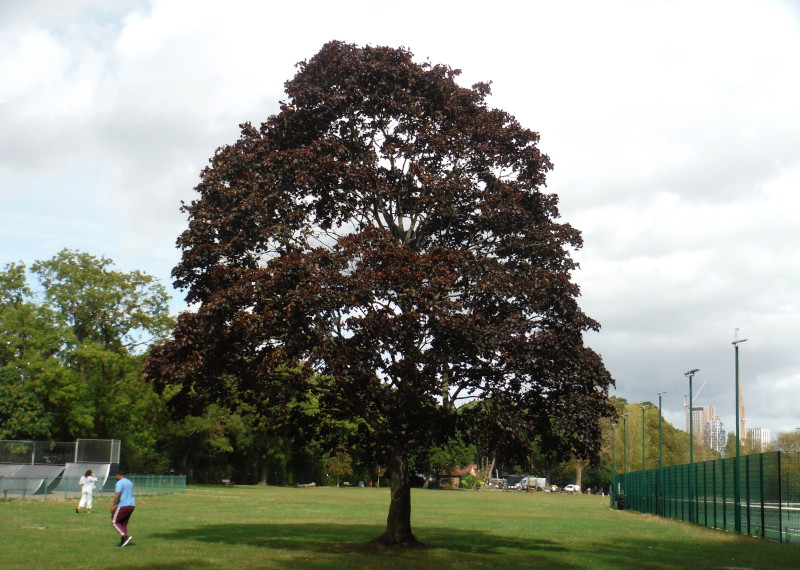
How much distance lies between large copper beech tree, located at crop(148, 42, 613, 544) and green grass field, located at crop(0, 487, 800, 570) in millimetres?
2729

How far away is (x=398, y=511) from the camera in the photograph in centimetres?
2319

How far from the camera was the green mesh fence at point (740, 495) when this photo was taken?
27.2 metres

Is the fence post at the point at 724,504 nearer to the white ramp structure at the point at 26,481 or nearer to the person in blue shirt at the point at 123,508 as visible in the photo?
the person in blue shirt at the point at 123,508

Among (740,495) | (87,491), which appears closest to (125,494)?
(87,491)

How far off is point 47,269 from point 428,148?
53.0 metres

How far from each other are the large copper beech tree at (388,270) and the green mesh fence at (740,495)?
887 cm

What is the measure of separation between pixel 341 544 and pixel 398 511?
84.8 inches

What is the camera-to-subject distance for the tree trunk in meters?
23.1

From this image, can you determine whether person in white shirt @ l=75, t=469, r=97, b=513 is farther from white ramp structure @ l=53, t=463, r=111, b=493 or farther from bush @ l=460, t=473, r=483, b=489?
bush @ l=460, t=473, r=483, b=489

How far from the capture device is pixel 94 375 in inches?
2643

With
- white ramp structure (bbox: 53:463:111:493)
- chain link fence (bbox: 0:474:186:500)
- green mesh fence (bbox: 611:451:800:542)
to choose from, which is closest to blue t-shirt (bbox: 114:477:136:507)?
green mesh fence (bbox: 611:451:800:542)

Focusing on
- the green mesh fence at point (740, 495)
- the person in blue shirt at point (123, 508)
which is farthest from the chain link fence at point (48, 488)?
the green mesh fence at point (740, 495)

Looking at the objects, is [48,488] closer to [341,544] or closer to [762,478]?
[341,544]

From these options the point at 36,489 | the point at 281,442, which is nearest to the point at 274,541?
the point at 36,489
